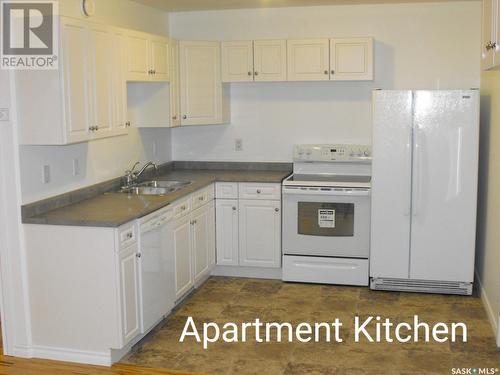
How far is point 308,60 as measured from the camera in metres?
5.69

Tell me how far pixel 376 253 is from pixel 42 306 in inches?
108

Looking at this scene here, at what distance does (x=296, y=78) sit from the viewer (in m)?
A: 5.73

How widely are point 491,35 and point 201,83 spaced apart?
308cm

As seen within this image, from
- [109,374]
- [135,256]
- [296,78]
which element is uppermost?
[296,78]

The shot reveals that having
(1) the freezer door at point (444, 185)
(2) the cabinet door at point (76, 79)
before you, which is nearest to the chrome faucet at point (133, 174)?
(2) the cabinet door at point (76, 79)

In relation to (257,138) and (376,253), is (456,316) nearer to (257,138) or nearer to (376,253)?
(376,253)

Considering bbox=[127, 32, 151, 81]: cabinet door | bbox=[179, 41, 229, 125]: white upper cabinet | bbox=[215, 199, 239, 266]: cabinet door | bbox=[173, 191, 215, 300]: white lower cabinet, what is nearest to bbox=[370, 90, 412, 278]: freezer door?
bbox=[215, 199, 239, 266]: cabinet door

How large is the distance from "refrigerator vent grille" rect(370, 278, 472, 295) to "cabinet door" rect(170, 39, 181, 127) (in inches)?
88.7

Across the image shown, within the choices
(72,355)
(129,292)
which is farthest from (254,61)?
(72,355)

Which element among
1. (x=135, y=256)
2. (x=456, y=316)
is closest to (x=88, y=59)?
(x=135, y=256)

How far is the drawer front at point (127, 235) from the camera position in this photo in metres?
3.84

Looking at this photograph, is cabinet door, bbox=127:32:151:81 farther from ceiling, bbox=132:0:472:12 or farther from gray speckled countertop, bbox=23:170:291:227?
gray speckled countertop, bbox=23:170:291:227

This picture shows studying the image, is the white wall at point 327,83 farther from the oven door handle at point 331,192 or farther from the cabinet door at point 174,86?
the oven door handle at point 331,192

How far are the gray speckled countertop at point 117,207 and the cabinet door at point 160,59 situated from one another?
95 cm
